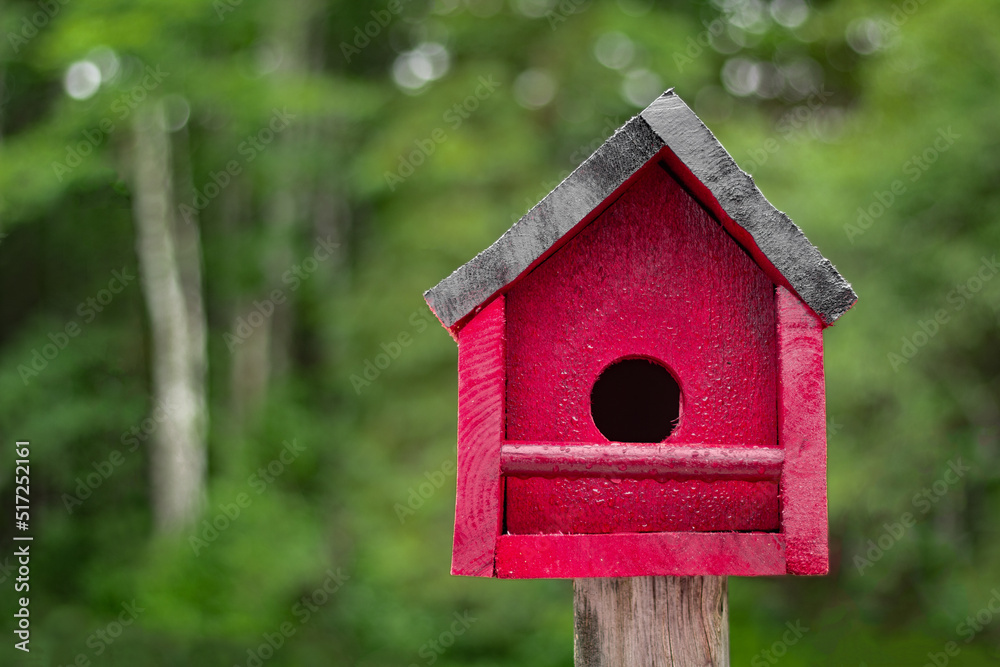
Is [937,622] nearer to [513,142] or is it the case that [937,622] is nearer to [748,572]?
[513,142]

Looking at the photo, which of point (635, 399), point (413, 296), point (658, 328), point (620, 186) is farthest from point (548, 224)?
point (413, 296)

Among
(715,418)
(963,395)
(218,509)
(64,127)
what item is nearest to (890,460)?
(963,395)

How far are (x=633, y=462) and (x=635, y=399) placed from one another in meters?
0.93

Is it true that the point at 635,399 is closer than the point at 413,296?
Yes

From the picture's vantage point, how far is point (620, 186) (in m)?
1.88

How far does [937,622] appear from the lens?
7.30 m

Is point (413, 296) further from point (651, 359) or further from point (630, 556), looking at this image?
point (630, 556)

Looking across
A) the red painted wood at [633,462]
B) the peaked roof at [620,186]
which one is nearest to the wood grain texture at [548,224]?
the peaked roof at [620,186]

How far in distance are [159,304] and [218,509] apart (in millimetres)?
2238

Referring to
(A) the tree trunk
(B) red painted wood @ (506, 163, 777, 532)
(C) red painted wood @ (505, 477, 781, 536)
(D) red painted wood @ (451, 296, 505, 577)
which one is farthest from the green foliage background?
(D) red painted wood @ (451, 296, 505, 577)

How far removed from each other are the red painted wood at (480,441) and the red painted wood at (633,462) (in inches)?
2.0

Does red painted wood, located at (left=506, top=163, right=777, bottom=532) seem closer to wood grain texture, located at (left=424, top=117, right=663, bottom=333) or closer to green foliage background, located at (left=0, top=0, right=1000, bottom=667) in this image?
wood grain texture, located at (left=424, top=117, right=663, bottom=333)

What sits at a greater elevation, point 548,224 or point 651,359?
point 548,224

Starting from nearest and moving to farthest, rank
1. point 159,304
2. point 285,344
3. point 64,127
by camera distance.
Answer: point 64,127
point 159,304
point 285,344
